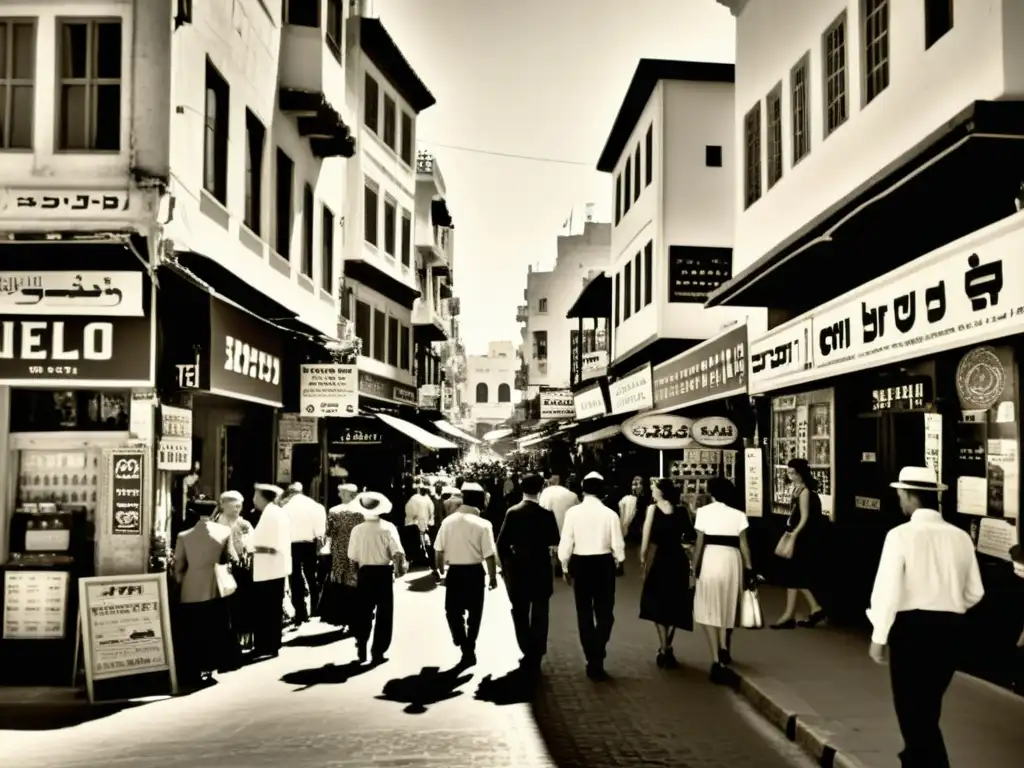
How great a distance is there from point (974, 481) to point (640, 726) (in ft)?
13.9

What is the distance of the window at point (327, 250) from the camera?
802 inches

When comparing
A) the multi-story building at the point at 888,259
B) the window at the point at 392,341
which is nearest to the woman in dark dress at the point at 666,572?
the multi-story building at the point at 888,259

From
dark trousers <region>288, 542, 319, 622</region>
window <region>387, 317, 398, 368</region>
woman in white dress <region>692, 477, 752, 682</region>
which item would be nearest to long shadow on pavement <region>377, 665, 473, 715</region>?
woman in white dress <region>692, 477, 752, 682</region>

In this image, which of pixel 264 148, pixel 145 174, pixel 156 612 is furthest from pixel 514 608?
pixel 264 148

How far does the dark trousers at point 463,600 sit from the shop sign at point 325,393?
6.55 m

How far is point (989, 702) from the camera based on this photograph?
855cm

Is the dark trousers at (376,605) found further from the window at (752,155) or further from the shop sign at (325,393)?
the window at (752,155)

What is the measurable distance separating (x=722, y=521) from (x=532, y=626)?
2.32m

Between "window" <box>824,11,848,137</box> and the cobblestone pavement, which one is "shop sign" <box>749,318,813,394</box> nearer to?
"window" <box>824,11,848,137</box>

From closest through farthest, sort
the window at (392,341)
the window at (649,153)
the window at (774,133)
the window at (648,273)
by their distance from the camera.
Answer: the window at (774,133) → the window at (648,273) → the window at (649,153) → the window at (392,341)

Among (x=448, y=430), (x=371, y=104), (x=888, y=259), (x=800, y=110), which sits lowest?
(x=448, y=430)

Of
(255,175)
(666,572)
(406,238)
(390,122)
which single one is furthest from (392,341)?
(666,572)

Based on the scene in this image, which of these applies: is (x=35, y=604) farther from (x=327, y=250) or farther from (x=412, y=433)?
(x=412, y=433)

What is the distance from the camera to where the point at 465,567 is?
35.9 feet
